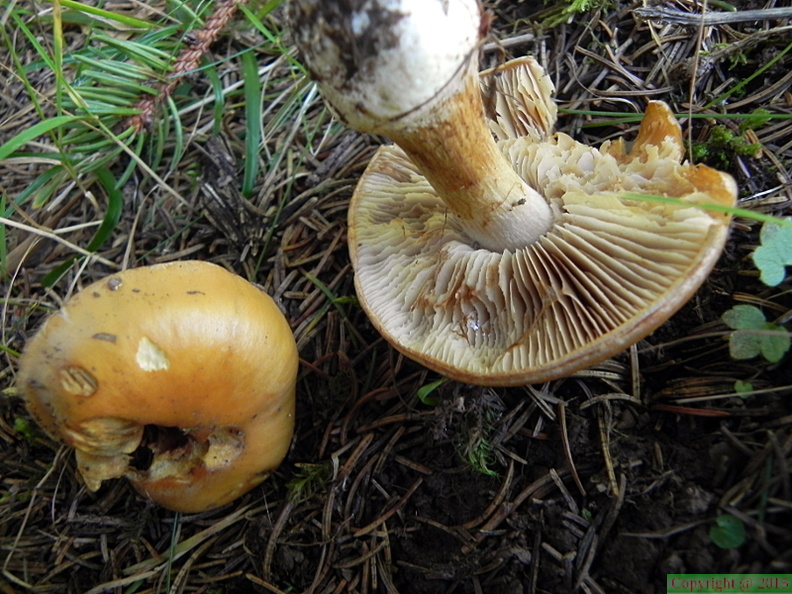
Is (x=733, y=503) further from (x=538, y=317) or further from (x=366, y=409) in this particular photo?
(x=366, y=409)

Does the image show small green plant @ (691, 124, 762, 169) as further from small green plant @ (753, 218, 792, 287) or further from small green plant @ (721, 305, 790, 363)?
small green plant @ (721, 305, 790, 363)

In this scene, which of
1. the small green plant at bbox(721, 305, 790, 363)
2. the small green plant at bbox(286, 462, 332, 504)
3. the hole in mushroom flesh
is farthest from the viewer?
the small green plant at bbox(286, 462, 332, 504)

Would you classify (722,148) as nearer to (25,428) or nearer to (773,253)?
(773,253)

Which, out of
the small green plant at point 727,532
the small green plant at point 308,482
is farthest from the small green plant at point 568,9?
the small green plant at point 308,482

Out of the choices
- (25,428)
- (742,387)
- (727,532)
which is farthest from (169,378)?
(742,387)

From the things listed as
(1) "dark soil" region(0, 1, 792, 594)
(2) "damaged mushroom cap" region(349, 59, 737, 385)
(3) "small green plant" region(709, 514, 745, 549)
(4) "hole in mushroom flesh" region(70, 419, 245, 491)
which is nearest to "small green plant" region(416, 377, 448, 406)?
(1) "dark soil" region(0, 1, 792, 594)

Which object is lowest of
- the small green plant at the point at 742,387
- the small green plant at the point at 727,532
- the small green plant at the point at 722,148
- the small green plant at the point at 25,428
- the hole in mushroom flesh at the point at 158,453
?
the small green plant at the point at 727,532

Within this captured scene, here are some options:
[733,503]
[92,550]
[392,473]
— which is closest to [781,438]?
[733,503]

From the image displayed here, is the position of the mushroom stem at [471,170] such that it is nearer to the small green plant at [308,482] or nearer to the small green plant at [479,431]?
the small green plant at [479,431]
